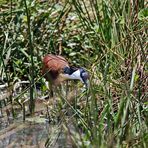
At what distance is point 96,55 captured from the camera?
16.7 feet

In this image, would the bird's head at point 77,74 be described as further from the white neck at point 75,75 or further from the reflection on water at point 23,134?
the reflection on water at point 23,134

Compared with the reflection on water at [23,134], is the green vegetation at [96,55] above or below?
above

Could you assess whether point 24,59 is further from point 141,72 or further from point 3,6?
point 141,72

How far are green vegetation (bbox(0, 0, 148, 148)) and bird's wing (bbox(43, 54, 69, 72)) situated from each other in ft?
0.35

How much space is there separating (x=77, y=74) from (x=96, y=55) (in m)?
0.25

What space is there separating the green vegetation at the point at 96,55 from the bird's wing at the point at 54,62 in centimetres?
11

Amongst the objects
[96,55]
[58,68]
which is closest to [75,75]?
[96,55]

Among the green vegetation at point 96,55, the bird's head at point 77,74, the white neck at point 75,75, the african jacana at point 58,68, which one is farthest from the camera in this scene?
the african jacana at point 58,68

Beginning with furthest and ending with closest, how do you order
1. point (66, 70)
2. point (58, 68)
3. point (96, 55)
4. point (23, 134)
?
point (58, 68) < point (66, 70) < point (96, 55) < point (23, 134)

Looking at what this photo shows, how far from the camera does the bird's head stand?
4754mm

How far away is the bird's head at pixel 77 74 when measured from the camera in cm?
475

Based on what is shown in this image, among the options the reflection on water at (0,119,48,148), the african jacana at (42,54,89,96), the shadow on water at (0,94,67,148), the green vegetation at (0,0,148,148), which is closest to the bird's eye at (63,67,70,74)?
the african jacana at (42,54,89,96)

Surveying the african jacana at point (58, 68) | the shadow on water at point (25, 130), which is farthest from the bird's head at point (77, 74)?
the shadow on water at point (25, 130)

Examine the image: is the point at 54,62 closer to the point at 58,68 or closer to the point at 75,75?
the point at 58,68
